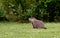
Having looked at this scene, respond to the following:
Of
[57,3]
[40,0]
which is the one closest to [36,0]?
[40,0]

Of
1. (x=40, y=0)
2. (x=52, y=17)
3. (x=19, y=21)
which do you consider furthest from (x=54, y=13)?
(x=19, y=21)

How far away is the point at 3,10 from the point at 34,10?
224 centimetres

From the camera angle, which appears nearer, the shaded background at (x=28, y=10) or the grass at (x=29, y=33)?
the grass at (x=29, y=33)

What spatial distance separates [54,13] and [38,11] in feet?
4.02

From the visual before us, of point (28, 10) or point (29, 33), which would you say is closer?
point (29, 33)

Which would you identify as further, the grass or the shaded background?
the shaded background

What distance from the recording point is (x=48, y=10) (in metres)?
18.5

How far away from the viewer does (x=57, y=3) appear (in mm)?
18406

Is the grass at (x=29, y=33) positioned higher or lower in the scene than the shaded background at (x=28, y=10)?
higher

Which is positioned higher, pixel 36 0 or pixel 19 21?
pixel 36 0

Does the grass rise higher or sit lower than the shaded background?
higher

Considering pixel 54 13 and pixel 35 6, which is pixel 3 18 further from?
pixel 54 13

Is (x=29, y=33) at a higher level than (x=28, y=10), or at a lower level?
higher

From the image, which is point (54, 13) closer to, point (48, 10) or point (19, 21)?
point (48, 10)
